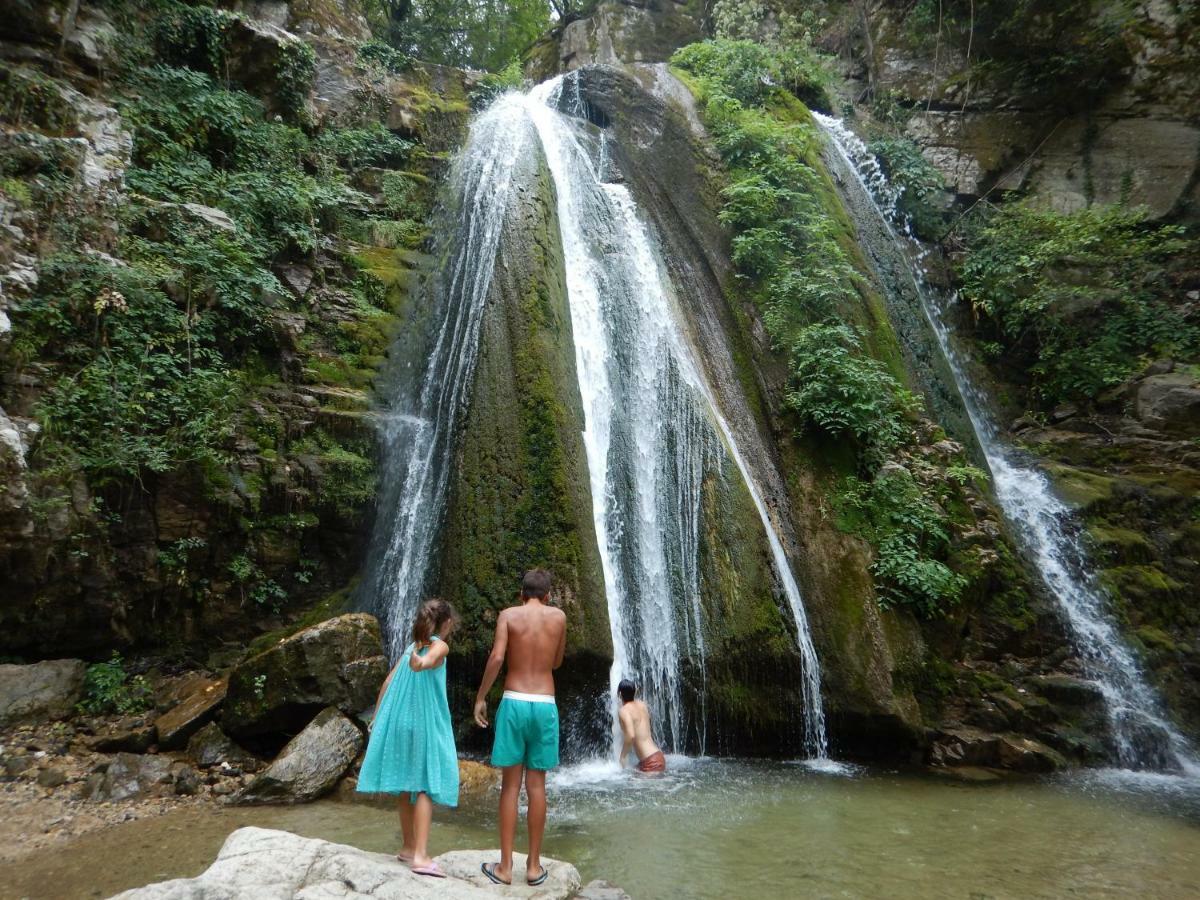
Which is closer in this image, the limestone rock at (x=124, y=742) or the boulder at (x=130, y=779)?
the boulder at (x=130, y=779)

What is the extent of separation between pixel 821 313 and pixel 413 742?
8914 mm

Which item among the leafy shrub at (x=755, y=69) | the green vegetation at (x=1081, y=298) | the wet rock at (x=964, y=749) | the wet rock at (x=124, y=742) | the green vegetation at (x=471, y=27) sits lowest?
the wet rock at (x=964, y=749)

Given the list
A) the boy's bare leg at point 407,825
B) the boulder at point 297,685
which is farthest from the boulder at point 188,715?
the boy's bare leg at point 407,825

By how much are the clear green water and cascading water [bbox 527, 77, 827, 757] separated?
1224 millimetres

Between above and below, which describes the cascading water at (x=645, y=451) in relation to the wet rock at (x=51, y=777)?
above

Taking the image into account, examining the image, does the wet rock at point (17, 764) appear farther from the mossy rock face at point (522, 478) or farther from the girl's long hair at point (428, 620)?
the girl's long hair at point (428, 620)

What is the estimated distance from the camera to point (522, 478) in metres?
7.57

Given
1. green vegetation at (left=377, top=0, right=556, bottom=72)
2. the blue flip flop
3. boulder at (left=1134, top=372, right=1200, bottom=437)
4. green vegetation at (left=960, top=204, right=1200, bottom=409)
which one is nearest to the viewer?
the blue flip flop

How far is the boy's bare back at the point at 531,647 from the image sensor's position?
372cm

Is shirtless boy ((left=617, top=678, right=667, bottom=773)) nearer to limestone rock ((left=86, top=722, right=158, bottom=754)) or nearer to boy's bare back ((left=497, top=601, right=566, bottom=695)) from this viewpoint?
boy's bare back ((left=497, top=601, right=566, bottom=695))

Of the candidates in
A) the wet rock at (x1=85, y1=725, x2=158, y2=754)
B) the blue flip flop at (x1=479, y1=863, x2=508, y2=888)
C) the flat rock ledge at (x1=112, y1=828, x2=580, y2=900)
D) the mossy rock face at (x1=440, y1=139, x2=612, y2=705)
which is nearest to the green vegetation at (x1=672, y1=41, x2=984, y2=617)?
the mossy rock face at (x1=440, y1=139, x2=612, y2=705)

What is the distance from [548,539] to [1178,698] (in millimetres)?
7457

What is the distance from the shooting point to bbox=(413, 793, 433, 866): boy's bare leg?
3439mm

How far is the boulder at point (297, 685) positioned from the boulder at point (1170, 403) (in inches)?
475
